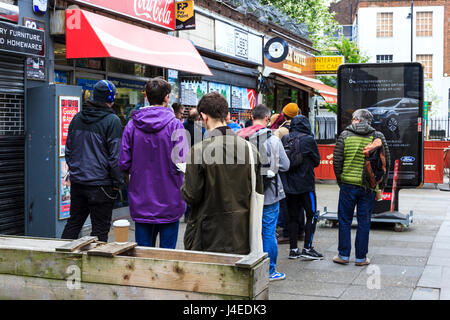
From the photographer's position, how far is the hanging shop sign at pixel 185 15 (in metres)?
11.0

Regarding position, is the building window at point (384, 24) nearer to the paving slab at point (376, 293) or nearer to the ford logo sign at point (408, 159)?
the ford logo sign at point (408, 159)

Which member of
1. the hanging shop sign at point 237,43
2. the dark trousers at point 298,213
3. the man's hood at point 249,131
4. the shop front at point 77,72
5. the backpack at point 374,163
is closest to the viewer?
Answer: the man's hood at point 249,131

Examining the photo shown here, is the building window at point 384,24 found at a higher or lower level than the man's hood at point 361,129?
higher

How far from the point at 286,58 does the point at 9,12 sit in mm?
13420

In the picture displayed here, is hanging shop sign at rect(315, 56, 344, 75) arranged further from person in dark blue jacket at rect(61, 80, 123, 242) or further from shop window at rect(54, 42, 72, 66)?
person in dark blue jacket at rect(61, 80, 123, 242)

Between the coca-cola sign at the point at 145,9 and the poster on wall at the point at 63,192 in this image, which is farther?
the coca-cola sign at the point at 145,9

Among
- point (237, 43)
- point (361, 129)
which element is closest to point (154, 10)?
point (237, 43)

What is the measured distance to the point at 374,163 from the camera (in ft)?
22.0

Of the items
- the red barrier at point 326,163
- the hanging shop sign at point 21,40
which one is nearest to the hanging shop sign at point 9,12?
the hanging shop sign at point 21,40

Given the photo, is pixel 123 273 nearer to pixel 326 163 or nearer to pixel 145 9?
pixel 145 9

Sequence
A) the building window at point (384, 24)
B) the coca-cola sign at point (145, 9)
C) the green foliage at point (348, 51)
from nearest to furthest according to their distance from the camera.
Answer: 1. the coca-cola sign at point (145, 9)
2. the green foliage at point (348, 51)
3. the building window at point (384, 24)

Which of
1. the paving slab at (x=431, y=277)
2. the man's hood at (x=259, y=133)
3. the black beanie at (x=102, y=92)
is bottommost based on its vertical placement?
the paving slab at (x=431, y=277)

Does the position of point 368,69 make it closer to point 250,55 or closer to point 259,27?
point 250,55

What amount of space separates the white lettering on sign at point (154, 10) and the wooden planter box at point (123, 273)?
7.11 meters
